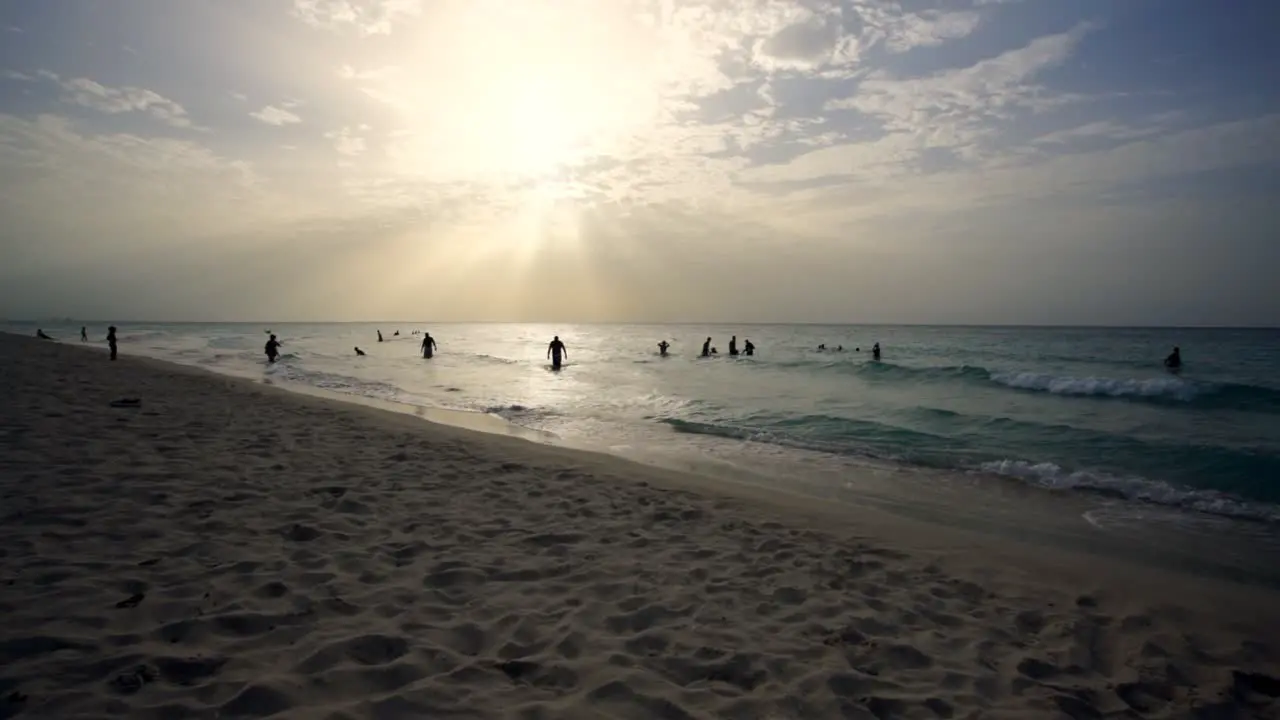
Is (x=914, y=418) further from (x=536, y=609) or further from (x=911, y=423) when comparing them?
(x=536, y=609)

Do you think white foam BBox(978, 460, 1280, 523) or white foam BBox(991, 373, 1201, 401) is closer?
white foam BBox(978, 460, 1280, 523)

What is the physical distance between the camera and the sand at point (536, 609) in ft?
11.3

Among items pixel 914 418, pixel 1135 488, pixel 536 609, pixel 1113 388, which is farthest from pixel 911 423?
pixel 1113 388

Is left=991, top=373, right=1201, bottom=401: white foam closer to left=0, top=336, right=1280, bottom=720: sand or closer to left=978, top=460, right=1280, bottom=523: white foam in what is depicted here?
left=978, top=460, right=1280, bottom=523: white foam

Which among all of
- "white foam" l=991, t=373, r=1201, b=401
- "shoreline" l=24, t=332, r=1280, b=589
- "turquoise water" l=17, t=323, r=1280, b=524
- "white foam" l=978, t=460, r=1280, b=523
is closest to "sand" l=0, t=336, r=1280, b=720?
"shoreline" l=24, t=332, r=1280, b=589

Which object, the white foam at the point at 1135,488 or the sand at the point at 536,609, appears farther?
the white foam at the point at 1135,488

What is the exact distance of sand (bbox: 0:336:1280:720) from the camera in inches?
136

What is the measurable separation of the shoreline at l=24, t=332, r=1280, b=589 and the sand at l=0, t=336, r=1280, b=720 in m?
0.80

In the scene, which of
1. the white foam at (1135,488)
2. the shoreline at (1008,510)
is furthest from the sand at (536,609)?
the white foam at (1135,488)

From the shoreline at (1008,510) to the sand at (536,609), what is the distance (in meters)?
0.80

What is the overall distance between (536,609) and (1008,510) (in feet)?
26.2

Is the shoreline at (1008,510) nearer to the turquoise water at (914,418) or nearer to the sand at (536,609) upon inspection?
the turquoise water at (914,418)

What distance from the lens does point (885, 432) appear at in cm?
1560

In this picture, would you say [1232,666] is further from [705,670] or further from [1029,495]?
[1029,495]
